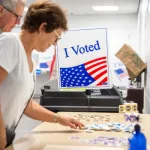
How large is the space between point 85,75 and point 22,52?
4.14 ft

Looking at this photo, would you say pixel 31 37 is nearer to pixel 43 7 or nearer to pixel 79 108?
pixel 43 7

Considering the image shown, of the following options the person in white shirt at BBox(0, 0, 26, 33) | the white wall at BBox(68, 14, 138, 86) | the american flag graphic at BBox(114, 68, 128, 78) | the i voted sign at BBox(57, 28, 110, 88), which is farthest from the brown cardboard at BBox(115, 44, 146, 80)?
the white wall at BBox(68, 14, 138, 86)

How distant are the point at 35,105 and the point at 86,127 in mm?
345

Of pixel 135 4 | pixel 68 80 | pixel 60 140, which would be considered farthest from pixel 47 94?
pixel 135 4

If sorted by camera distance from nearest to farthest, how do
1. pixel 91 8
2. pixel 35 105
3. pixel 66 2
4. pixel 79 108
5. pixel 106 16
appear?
pixel 35 105, pixel 79 108, pixel 66 2, pixel 91 8, pixel 106 16

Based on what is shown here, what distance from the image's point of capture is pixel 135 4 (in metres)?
7.47

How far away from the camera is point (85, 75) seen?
2494mm

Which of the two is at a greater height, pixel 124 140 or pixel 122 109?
pixel 124 140

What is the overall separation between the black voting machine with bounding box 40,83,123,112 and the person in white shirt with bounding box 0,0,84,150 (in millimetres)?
996

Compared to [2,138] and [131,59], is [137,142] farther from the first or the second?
[131,59]

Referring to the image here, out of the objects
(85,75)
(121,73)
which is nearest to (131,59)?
(85,75)

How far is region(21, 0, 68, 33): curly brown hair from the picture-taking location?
1.37 metres

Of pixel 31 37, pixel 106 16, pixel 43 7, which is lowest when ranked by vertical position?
pixel 106 16

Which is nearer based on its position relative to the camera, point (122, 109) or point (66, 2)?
point (122, 109)
